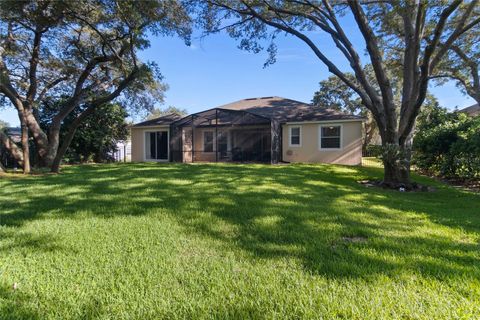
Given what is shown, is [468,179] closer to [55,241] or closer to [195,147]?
[55,241]

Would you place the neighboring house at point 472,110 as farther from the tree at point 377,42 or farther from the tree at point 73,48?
the tree at point 73,48

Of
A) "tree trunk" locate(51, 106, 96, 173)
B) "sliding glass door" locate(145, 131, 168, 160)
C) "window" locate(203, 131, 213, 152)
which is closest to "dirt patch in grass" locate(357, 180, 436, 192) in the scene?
"tree trunk" locate(51, 106, 96, 173)

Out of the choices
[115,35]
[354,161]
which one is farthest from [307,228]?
[354,161]

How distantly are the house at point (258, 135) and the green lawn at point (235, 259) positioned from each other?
9832mm

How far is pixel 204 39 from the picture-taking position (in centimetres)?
1093

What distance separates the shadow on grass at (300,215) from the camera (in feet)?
9.23

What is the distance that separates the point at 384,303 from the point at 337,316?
42 cm

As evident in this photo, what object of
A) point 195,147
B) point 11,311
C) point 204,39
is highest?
point 204,39

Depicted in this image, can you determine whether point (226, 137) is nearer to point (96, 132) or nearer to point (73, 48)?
point (96, 132)

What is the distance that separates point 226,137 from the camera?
18.8m

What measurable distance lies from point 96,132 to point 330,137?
1425 cm

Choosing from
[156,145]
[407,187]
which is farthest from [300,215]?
[156,145]

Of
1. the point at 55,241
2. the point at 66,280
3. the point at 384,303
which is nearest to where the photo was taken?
the point at 384,303

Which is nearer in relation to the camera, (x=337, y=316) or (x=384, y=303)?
(x=337, y=316)
